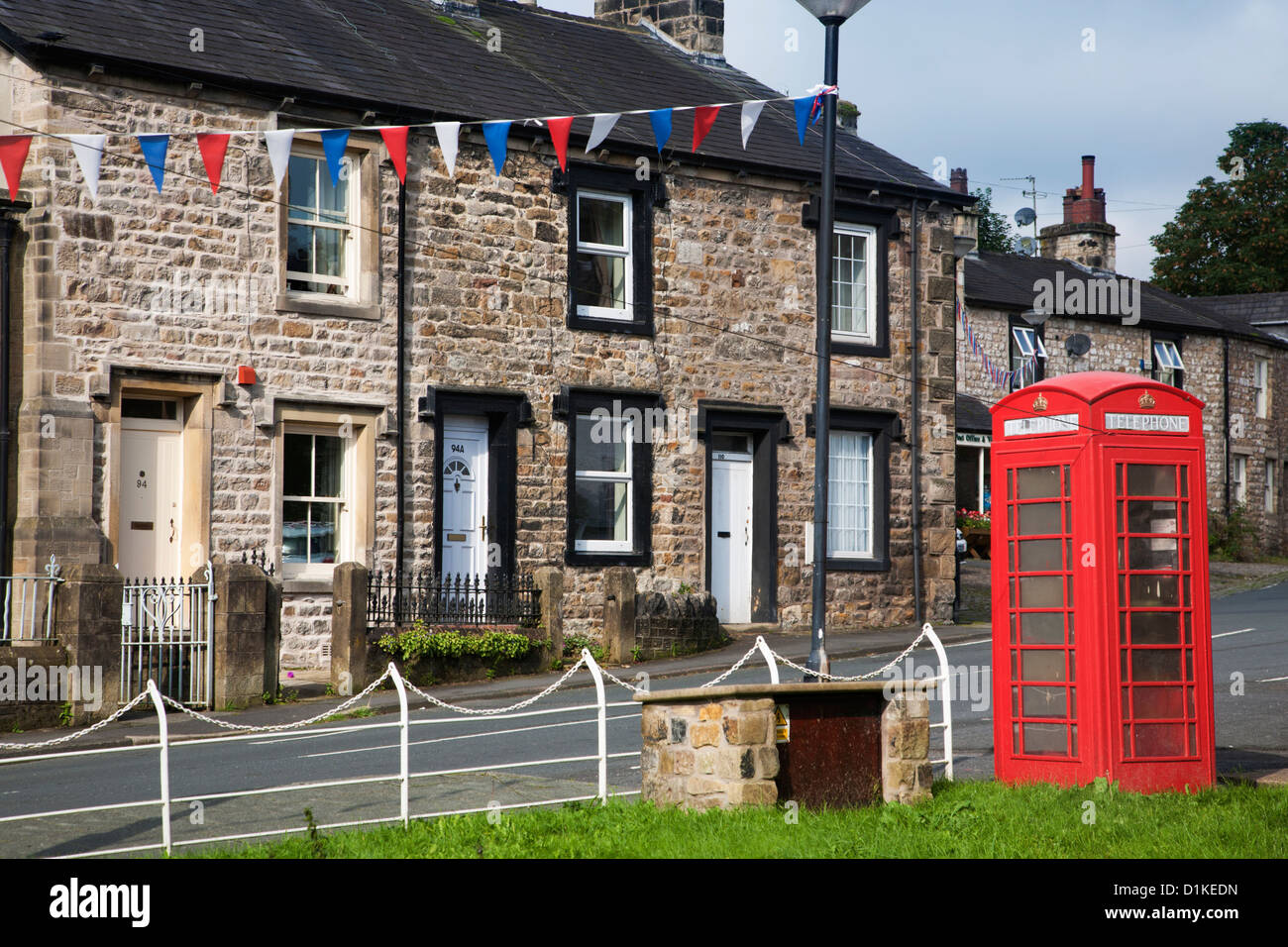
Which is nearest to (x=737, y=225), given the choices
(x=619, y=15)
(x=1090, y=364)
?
(x=619, y=15)

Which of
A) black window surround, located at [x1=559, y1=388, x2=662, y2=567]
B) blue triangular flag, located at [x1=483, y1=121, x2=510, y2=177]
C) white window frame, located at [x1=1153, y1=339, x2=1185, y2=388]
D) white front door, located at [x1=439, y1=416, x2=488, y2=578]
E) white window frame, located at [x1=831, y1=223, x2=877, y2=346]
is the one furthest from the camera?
white window frame, located at [x1=1153, y1=339, x2=1185, y2=388]

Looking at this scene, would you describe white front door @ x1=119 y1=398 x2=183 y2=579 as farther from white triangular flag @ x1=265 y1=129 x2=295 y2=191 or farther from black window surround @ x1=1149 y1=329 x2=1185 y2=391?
black window surround @ x1=1149 y1=329 x2=1185 y2=391

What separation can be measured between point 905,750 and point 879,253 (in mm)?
14777

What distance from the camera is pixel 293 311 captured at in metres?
17.5

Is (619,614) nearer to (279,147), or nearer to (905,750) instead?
(279,147)

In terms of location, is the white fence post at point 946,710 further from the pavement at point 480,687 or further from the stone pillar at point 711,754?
the pavement at point 480,687

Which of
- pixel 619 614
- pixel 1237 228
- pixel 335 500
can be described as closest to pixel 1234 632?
pixel 619 614

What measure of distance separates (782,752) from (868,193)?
598 inches

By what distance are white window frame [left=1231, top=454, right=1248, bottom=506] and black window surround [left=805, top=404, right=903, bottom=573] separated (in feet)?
75.6

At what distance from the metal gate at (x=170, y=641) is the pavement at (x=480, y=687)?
1.02 feet

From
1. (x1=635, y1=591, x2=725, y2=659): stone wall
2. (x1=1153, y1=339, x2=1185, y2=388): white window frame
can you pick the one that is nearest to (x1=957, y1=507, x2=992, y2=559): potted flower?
(x1=1153, y1=339, x2=1185, y2=388): white window frame

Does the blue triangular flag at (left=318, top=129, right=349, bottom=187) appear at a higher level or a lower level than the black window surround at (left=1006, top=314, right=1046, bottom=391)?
lower

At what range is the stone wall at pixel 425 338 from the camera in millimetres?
16016

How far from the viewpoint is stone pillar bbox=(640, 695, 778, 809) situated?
8062 millimetres
